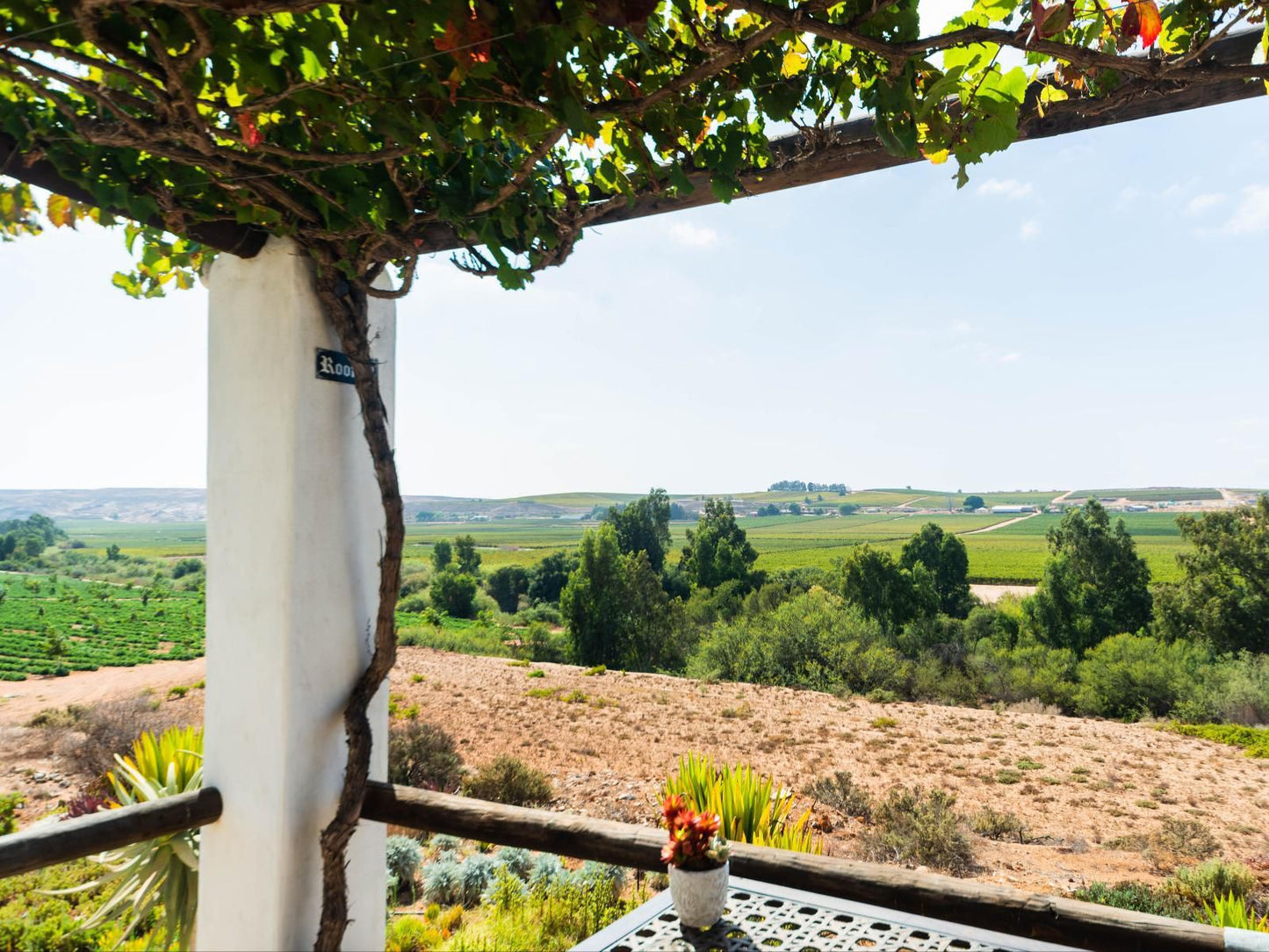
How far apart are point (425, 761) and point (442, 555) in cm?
1480

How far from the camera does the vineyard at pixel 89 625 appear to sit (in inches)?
251

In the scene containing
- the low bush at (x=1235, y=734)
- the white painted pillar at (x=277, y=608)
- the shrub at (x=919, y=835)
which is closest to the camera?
Result: the white painted pillar at (x=277, y=608)

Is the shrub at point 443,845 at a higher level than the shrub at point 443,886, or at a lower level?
lower

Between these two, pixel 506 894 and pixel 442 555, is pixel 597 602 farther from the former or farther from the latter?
pixel 506 894

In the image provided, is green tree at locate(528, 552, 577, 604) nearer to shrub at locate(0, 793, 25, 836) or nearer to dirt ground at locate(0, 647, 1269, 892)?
dirt ground at locate(0, 647, 1269, 892)

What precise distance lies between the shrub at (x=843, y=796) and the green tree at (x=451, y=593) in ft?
50.0

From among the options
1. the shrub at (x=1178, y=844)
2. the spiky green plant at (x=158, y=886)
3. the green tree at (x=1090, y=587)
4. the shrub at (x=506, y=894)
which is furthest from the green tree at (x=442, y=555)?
the spiky green plant at (x=158, y=886)

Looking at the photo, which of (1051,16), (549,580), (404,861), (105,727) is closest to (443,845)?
(404,861)

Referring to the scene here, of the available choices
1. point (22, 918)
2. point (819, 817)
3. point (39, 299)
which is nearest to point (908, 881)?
point (39, 299)

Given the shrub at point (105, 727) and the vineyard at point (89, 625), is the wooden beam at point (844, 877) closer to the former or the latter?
the vineyard at point (89, 625)

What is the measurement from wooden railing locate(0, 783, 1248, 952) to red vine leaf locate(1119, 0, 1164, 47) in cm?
119

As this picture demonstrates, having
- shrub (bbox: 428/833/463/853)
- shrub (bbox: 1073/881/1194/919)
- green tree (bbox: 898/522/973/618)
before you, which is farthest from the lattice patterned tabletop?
green tree (bbox: 898/522/973/618)

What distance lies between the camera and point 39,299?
3.09 m

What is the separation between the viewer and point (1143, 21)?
2.55 ft
